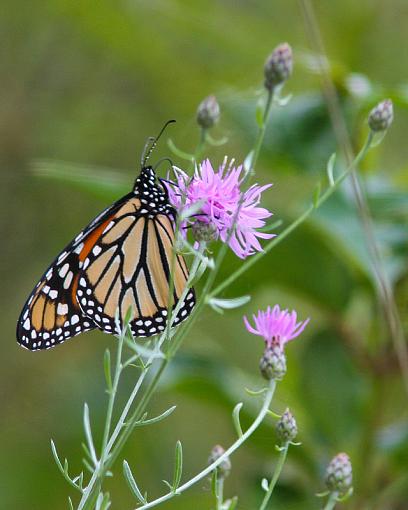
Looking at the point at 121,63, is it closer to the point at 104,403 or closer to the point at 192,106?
the point at 192,106

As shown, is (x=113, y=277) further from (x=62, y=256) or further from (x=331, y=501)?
(x=331, y=501)

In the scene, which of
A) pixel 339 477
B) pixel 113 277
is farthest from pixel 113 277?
pixel 339 477

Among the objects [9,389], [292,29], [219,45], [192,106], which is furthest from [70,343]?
[292,29]

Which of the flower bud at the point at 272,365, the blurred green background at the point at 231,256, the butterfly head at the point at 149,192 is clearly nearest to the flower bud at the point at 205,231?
the flower bud at the point at 272,365

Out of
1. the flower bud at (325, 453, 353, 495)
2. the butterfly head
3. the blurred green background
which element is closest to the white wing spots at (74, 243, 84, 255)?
the butterfly head

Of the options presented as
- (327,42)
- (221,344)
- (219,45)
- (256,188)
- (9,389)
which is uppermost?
(327,42)

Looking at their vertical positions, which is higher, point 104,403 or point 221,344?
point 221,344

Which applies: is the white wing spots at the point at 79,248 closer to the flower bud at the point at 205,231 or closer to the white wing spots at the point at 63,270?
the white wing spots at the point at 63,270
